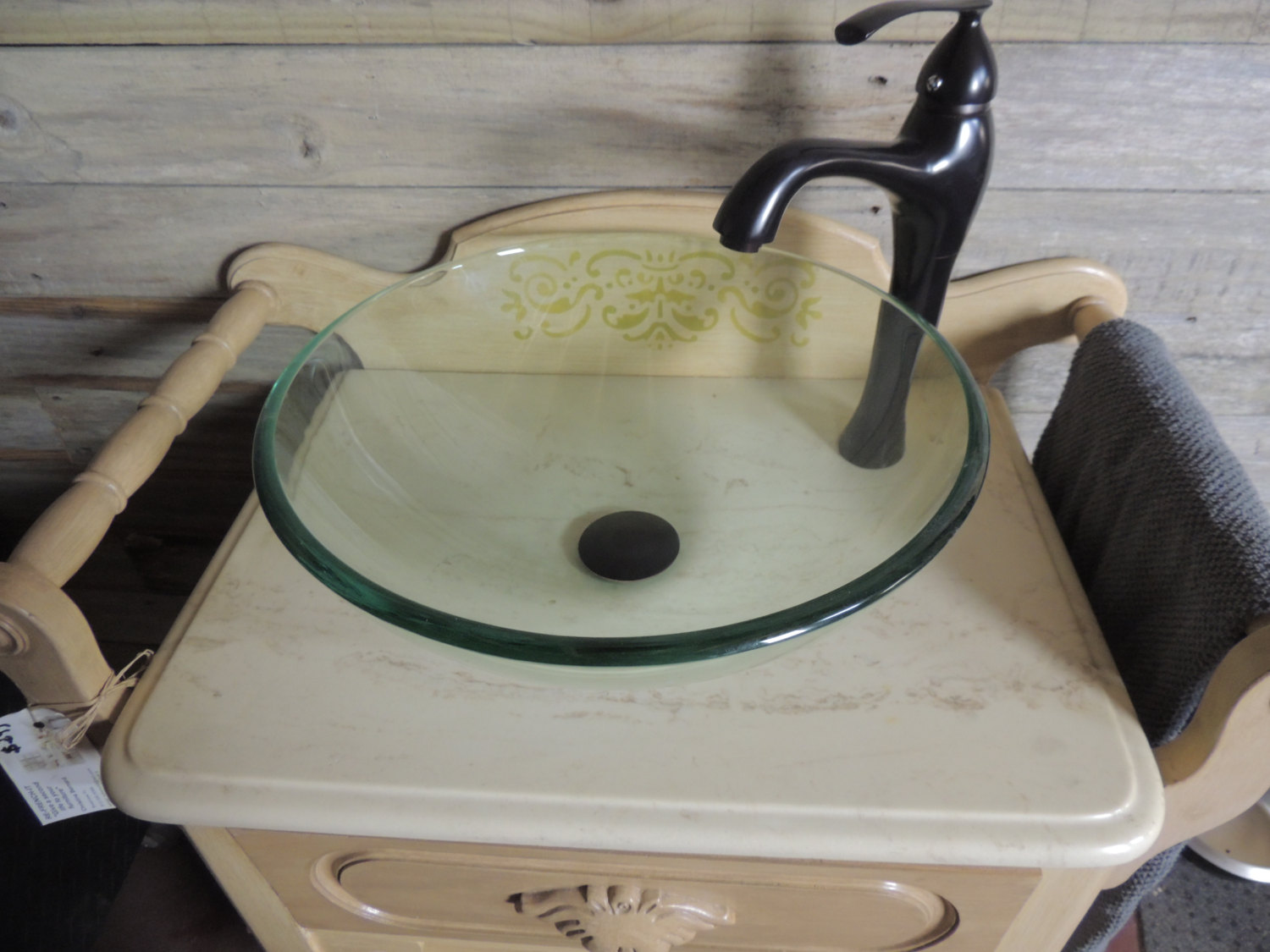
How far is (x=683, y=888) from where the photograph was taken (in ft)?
1.59

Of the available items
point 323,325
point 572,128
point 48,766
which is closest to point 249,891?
point 48,766

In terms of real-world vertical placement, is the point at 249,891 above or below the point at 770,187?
below

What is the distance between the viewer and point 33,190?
675mm

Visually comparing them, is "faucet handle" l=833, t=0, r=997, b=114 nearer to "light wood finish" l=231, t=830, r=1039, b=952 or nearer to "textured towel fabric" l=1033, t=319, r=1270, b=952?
"textured towel fabric" l=1033, t=319, r=1270, b=952

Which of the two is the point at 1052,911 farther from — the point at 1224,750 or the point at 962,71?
the point at 962,71

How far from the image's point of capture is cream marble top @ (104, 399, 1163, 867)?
43 centimetres

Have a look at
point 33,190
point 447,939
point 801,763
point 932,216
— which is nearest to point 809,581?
point 801,763

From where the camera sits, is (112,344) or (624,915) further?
(112,344)

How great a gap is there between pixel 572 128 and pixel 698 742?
0.41 metres

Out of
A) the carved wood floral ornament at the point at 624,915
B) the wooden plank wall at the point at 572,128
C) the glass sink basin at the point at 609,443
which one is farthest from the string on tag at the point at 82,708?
the wooden plank wall at the point at 572,128

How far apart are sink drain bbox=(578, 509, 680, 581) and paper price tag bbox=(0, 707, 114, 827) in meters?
0.31

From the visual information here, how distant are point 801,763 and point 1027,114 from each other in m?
0.43

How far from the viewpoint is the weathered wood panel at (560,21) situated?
530mm

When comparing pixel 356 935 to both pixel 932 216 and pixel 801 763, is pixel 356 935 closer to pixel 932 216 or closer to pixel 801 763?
pixel 801 763
